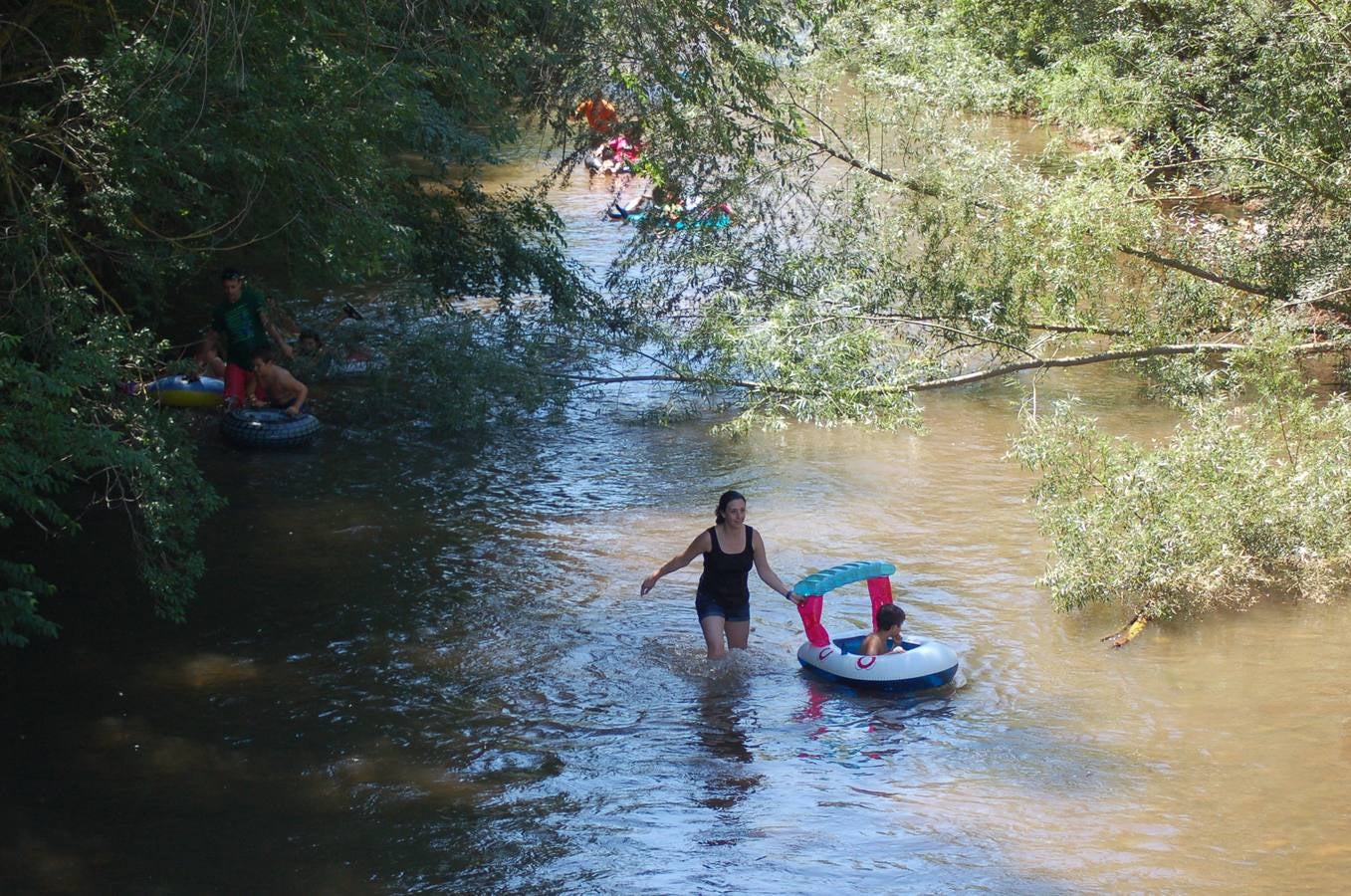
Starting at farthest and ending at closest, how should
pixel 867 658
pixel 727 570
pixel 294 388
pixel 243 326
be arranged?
pixel 294 388, pixel 243 326, pixel 727 570, pixel 867 658

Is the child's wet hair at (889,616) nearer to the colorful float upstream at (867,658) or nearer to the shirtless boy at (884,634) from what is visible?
the shirtless boy at (884,634)

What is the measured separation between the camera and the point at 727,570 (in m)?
9.46

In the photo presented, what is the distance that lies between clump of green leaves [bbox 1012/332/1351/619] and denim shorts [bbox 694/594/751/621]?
2.61 meters

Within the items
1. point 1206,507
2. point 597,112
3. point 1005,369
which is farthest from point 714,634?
point 597,112

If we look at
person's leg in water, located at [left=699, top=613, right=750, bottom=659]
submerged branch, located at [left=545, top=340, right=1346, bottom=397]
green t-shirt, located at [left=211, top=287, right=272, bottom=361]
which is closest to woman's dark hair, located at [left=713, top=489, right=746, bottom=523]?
person's leg in water, located at [left=699, top=613, right=750, bottom=659]

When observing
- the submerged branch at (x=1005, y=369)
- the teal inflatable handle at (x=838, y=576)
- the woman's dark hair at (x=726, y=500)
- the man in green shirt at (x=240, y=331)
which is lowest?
the teal inflatable handle at (x=838, y=576)

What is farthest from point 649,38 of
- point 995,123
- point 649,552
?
point 995,123

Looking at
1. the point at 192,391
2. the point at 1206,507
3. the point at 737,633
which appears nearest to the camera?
the point at 737,633

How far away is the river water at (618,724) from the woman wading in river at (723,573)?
32 cm

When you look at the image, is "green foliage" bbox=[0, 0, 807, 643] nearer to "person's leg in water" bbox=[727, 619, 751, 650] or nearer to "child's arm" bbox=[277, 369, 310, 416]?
"child's arm" bbox=[277, 369, 310, 416]

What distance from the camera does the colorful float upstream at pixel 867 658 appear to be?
9.09m

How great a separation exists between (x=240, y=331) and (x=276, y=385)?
2.29 feet

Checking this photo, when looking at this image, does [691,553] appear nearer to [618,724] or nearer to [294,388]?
[618,724]

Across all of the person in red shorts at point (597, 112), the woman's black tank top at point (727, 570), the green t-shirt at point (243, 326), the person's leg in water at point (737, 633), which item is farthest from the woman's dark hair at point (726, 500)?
the green t-shirt at point (243, 326)
